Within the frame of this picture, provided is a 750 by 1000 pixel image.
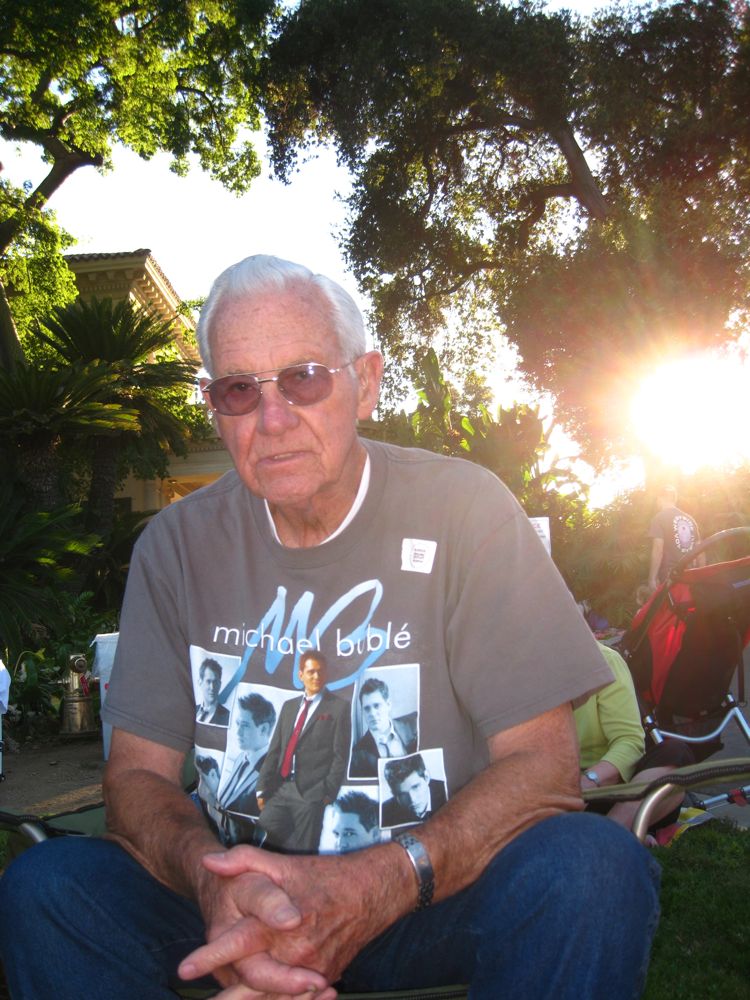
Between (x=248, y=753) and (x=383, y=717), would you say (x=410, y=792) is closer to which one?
(x=383, y=717)

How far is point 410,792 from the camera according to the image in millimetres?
1713

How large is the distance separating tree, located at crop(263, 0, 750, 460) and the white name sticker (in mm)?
15080

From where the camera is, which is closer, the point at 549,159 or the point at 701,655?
the point at 701,655

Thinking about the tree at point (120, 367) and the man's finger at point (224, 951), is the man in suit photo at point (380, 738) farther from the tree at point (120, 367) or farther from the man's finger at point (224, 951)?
the tree at point (120, 367)

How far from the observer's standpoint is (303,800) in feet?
5.73

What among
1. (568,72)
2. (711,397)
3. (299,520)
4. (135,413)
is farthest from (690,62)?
(299,520)

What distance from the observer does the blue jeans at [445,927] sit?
4.40 feet

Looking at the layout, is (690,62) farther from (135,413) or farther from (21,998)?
(21,998)

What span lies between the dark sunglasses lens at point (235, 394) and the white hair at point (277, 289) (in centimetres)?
8

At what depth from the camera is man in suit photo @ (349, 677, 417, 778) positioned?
68.1 inches

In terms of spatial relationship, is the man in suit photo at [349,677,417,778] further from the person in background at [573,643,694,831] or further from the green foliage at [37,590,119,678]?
the green foliage at [37,590,119,678]

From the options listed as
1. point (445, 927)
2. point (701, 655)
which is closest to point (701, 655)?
point (701, 655)

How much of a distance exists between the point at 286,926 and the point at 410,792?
1.37 feet

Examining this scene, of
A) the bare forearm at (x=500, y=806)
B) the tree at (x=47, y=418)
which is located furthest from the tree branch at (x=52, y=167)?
the bare forearm at (x=500, y=806)
